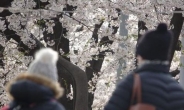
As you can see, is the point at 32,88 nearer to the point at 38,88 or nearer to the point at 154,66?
the point at 38,88

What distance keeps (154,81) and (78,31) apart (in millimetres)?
7226

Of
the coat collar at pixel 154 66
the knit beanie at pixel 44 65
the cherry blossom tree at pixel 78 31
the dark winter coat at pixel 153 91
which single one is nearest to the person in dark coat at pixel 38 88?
the knit beanie at pixel 44 65

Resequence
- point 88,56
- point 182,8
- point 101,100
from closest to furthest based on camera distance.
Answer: point 182,8
point 88,56
point 101,100

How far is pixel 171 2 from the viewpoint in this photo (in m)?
8.86

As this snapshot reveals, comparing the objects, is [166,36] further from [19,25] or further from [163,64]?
[19,25]

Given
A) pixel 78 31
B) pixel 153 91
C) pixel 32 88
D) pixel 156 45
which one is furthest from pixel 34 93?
pixel 78 31

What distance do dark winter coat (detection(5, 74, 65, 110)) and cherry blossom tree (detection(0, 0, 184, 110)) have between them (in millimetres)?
4082

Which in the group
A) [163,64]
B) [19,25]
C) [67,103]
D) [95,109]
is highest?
[163,64]

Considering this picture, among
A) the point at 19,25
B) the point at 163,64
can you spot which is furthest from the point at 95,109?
the point at 163,64

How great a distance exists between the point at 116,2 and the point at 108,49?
1.35 m

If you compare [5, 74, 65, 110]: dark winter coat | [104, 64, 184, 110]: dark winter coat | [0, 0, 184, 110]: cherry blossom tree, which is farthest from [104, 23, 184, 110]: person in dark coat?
[0, 0, 184, 110]: cherry blossom tree

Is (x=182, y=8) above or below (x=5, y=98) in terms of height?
above

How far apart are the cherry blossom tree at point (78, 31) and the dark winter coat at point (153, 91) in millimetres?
3954

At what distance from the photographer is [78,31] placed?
34.2 ft
